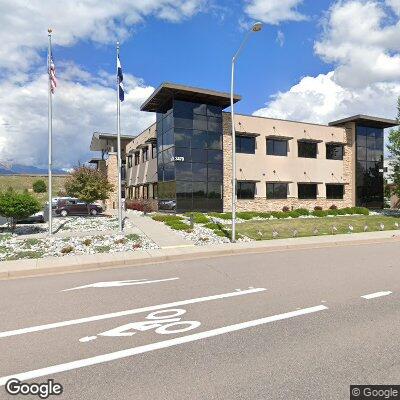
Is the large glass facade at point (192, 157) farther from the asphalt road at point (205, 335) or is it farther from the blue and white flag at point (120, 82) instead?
the asphalt road at point (205, 335)

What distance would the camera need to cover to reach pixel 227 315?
23.4 feet

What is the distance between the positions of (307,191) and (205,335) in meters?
34.1

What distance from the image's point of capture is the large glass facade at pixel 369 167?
134 ft

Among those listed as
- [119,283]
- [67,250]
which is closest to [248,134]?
[67,250]

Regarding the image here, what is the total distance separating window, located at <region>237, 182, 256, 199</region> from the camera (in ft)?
112

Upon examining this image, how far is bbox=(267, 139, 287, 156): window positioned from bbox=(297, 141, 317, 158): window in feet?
6.14

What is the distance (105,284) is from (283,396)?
6926 mm

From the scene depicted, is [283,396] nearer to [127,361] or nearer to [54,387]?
[127,361]

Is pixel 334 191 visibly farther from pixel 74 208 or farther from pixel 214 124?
pixel 74 208

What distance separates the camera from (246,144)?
34656 mm

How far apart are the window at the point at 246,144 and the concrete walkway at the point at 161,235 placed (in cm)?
1344

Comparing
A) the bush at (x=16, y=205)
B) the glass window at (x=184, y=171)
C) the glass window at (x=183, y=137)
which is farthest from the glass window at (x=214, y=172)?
the bush at (x=16, y=205)

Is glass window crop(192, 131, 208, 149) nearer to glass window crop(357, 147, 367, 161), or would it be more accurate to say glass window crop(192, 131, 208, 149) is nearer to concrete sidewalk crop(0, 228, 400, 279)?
concrete sidewalk crop(0, 228, 400, 279)

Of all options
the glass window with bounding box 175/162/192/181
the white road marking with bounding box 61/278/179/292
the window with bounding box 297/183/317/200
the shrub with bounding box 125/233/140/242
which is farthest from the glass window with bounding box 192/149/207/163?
the white road marking with bounding box 61/278/179/292
